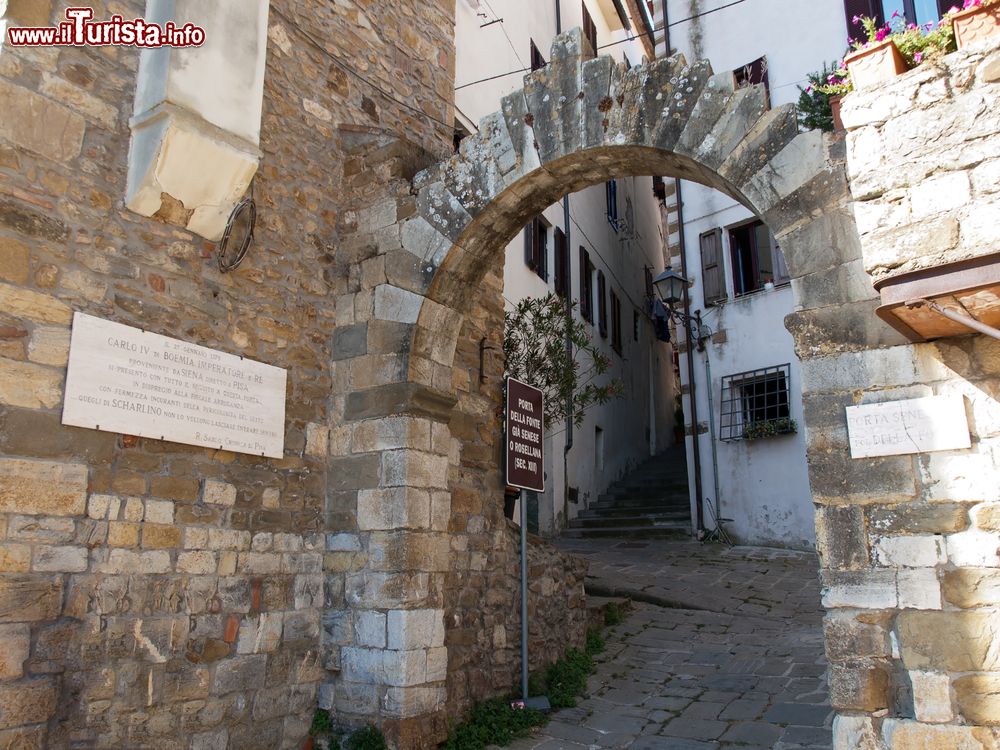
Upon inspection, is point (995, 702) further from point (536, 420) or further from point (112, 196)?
point (112, 196)

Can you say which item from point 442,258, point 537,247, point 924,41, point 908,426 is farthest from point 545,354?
point 924,41

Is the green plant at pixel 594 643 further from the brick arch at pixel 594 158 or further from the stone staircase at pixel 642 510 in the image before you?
the stone staircase at pixel 642 510

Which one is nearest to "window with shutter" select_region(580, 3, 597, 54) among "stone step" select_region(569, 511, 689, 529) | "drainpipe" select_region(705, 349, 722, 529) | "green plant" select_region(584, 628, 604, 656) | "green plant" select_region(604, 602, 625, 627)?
"drainpipe" select_region(705, 349, 722, 529)

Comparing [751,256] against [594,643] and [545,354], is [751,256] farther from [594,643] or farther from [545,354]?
[594,643]

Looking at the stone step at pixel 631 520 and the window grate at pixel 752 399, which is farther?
the stone step at pixel 631 520

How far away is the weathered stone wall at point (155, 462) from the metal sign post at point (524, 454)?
3.83 feet

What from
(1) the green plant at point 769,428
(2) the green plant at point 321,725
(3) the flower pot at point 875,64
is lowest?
(2) the green plant at point 321,725

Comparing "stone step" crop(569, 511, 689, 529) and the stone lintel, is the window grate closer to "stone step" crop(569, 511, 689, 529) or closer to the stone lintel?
"stone step" crop(569, 511, 689, 529)

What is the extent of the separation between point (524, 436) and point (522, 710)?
1.75 metres

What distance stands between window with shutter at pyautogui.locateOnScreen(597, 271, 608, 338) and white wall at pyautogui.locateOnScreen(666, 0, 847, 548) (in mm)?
2036

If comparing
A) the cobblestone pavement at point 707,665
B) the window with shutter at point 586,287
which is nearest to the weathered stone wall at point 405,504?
the cobblestone pavement at point 707,665

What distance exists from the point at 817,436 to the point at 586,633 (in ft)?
11.0

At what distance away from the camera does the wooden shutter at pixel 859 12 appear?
1034cm

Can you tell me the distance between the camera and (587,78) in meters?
4.78
